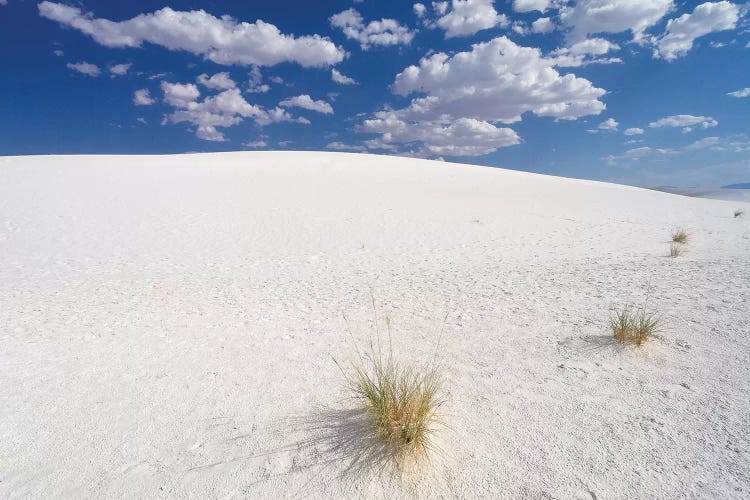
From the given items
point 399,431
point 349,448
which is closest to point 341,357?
point 349,448

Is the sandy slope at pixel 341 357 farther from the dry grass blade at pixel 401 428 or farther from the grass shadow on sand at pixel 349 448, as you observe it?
the dry grass blade at pixel 401 428

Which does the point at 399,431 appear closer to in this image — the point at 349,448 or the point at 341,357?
the point at 349,448

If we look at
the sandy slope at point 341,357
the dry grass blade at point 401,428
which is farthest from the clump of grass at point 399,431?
the sandy slope at point 341,357

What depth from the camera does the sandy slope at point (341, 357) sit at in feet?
7.61

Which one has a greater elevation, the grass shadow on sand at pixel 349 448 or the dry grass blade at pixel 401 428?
the dry grass blade at pixel 401 428

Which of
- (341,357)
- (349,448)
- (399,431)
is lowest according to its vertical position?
(341,357)

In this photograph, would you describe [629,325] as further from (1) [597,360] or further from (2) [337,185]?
(2) [337,185]

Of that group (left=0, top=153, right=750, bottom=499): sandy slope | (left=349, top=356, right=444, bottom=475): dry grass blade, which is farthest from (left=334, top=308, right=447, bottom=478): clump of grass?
(left=0, top=153, right=750, bottom=499): sandy slope

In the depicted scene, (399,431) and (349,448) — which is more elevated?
(399,431)

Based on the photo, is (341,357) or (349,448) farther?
(341,357)

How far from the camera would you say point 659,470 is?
2240 mm

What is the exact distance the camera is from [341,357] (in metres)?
3.92

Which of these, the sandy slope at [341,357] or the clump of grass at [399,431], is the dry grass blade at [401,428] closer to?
the clump of grass at [399,431]

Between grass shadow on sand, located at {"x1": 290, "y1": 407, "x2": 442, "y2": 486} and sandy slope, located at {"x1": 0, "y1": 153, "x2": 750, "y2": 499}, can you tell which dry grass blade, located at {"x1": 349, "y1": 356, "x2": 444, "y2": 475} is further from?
sandy slope, located at {"x1": 0, "y1": 153, "x2": 750, "y2": 499}
